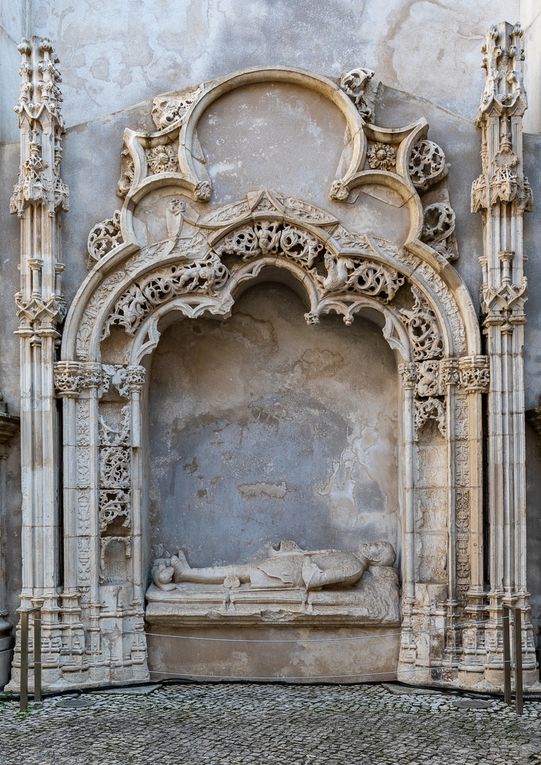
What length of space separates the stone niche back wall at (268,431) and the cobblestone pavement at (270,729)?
1.73 m

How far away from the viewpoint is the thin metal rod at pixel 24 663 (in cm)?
822

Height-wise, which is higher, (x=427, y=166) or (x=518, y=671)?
(x=427, y=166)

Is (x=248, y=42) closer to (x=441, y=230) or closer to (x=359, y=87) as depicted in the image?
(x=359, y=87)

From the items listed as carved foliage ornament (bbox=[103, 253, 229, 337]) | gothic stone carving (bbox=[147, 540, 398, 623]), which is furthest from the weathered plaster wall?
gothic stone carving (bbox=[147, 540, 398, 623])

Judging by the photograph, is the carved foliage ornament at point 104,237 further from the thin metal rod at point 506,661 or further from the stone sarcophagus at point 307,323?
the thin metal rod at point 506,661

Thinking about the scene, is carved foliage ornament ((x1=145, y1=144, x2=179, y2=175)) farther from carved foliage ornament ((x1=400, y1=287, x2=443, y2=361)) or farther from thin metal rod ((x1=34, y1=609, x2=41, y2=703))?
thin metal rod ((x1=34, y1=609, x2=41, y2=703))

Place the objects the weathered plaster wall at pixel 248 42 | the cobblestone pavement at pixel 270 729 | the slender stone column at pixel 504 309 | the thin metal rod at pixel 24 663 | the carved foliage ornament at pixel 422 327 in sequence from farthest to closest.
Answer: the weathered plaster wall at pixel 248 42
the carved foliage ornament at pixel 422 327
the slender stone column at pixel 504 309
the thin metal rod at pixel 24 663
the cobblestone pavement at pixel 270 729

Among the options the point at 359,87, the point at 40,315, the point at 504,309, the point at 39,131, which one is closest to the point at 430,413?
the point at 504,309

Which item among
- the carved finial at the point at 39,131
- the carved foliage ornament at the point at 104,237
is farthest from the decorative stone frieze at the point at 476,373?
the carved finial at the point at 39,131

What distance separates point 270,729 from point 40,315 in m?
4.15

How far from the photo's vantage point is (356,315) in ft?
32.8

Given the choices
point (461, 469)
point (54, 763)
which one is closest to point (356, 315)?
point (461, 469)

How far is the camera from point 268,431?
33.9 feet

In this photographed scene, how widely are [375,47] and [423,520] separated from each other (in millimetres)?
5742
